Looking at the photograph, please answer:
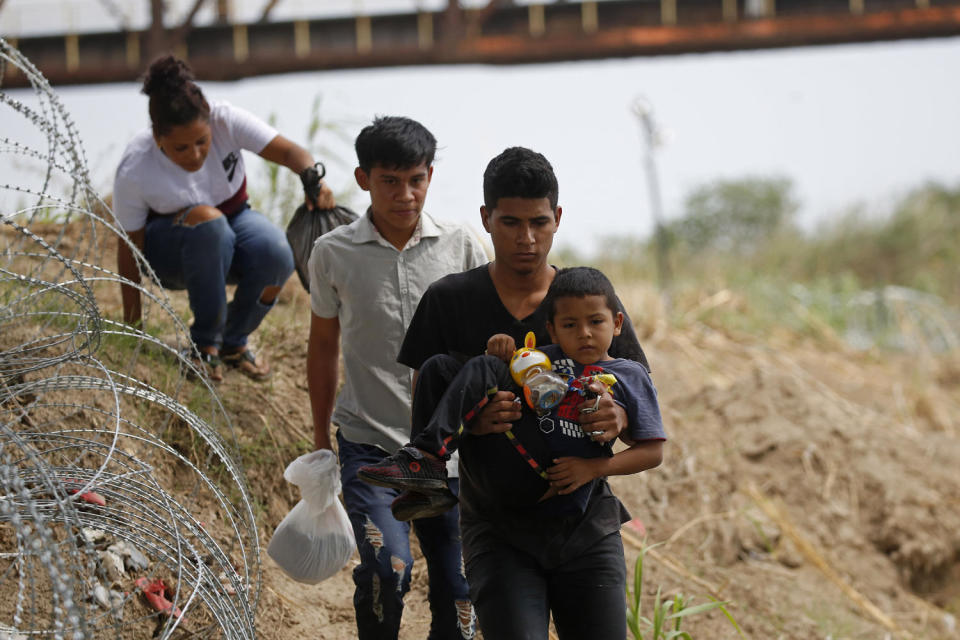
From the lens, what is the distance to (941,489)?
6.39 meters

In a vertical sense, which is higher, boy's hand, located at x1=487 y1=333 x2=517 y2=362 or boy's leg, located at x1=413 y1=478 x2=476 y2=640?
boy's hand, located at x1=487 y1=333 x2=517 y2=362

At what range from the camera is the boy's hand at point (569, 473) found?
93.7 inches

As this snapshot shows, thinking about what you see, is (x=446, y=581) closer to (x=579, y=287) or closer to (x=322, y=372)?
(x=322, y=372)

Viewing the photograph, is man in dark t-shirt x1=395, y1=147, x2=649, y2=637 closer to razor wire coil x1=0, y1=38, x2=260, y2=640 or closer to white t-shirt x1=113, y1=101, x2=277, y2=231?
razor wire coil x1=0, y1=38, x2=260, y2=640

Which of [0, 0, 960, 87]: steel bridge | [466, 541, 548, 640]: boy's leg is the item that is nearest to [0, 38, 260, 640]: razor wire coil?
[466, 541, 548, 640]: boy's leg

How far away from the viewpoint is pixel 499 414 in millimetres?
2369

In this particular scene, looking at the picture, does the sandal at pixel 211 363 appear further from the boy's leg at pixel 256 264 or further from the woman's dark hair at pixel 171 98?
the woman's dark hair at pixel 171 98

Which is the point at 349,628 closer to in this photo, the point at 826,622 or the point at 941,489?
the point at 826,622

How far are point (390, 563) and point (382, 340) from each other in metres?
0.72

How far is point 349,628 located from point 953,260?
18.1 metres

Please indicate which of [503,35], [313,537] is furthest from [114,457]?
[503,35]

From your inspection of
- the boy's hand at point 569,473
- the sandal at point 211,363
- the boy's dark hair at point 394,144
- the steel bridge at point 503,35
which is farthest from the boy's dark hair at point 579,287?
the steel bridge at point 503,35

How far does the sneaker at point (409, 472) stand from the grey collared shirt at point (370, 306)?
0.74 m

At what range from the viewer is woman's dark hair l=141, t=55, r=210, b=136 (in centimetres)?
390
